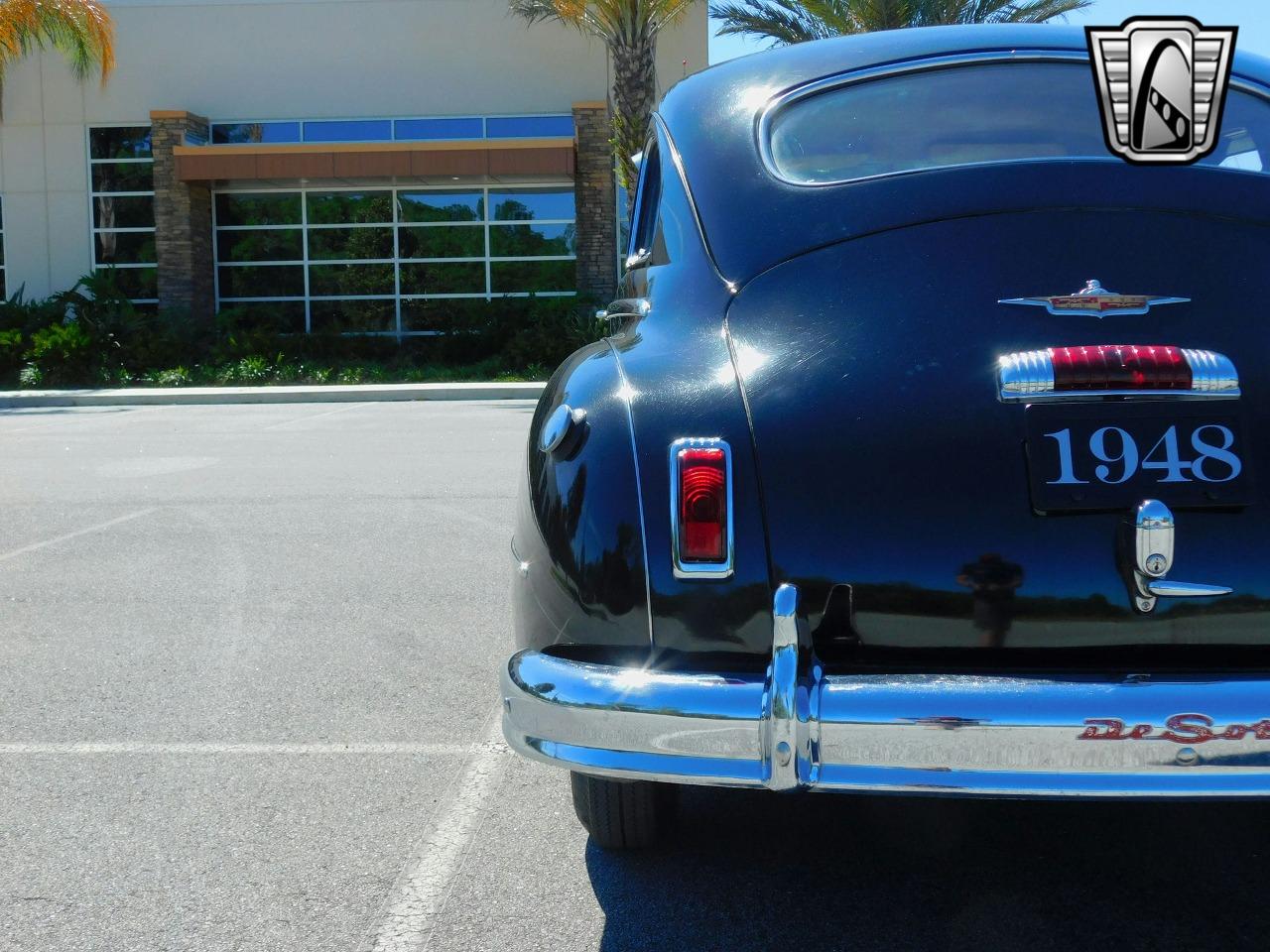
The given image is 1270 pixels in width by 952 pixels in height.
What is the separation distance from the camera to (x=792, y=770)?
81.1 inches

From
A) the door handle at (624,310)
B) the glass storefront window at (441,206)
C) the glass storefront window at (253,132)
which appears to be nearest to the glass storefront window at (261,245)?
the glass storefront window at (253,132)

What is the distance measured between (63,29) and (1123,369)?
22.4 m

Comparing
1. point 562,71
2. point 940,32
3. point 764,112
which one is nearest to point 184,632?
point 764,112

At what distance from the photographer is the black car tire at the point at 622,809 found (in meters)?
2.77

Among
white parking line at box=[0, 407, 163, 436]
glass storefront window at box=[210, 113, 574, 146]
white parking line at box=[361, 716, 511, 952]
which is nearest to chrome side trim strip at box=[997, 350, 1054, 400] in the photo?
white parking line at box=[361, 716, 511, 952]

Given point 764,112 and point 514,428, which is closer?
point 764,112

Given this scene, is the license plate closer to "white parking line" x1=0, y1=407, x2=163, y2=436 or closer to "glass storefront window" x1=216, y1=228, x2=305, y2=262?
"white parking line" x1=0, y1=407, x2=163, y2=436

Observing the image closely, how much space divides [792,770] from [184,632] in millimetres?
3623

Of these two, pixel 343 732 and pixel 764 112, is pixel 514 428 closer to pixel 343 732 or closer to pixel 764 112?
pixel 343 732

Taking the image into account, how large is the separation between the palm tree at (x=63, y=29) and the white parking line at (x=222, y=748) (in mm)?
20227

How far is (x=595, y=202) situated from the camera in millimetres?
22719

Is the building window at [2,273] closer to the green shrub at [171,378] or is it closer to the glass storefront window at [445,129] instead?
the green shrub at [171,378]

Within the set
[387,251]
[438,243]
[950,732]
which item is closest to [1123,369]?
[950,732]

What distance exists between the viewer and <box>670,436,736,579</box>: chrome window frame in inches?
88.2
